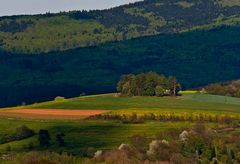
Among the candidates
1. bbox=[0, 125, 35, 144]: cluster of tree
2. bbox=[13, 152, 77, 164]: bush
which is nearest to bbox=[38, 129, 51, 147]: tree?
bbox=[0, 125, 35, 144]: cluster of tree

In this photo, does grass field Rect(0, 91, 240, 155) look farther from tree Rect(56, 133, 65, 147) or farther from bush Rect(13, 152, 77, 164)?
bush Rect(13, 152, 77, 164)

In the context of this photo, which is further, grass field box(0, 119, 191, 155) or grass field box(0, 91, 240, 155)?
grass field box(0, 91, 240, 155)

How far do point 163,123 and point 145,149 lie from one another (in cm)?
3155

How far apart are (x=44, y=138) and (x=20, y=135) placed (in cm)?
649

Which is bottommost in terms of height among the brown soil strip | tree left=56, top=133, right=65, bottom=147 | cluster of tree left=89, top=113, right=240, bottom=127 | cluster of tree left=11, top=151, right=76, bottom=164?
cluster of tree left=89, top=113, right=240, bottom=127

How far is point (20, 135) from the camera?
157 m

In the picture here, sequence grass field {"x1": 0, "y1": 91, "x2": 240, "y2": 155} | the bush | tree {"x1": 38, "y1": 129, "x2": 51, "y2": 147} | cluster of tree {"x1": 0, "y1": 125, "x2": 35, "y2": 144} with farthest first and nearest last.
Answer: cluster of tree {"x1": 0, "y1": 125, "x2": 35, "y2": 144}
tree {"x1": 38, "y1": 129, "x2": 51, "y2": 147}
grass field {"x1": 0, "y1": 91, "x2": 240, "y2": 155}
the bush

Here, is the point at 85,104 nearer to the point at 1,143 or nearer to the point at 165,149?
the point at 1,143

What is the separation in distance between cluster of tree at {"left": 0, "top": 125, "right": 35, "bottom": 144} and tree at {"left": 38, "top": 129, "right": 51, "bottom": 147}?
3.07m

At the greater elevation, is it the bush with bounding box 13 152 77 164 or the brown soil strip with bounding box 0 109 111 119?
Result: the bush with bounding box 13 152 77 164

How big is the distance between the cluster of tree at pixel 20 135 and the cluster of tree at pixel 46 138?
2.84 metres

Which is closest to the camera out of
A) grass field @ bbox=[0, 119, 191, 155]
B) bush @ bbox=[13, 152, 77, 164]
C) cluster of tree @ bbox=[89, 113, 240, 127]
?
bush @ bbox=[13, 152, 77, 164]

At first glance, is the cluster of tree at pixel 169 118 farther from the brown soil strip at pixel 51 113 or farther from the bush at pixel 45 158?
the bush at pixel 45 158

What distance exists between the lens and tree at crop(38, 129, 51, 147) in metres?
149
